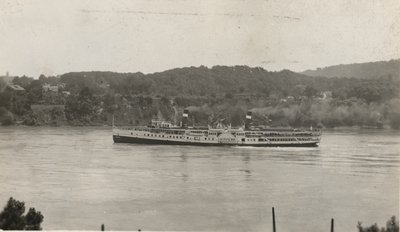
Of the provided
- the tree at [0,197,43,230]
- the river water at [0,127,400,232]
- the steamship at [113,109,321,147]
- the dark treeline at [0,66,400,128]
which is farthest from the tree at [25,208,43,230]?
the steamship at [113,109,321,147]

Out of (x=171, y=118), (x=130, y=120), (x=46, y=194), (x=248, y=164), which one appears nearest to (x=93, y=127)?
(x=130, y=120)

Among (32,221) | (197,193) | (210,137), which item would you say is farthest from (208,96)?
(210,137)

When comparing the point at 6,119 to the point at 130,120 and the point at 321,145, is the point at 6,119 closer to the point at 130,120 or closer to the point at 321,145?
the point at 130,120

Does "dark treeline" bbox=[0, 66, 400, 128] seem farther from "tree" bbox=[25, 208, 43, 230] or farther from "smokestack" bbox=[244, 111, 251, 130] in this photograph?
"tree" bbox=[25, 208, 43, 230]

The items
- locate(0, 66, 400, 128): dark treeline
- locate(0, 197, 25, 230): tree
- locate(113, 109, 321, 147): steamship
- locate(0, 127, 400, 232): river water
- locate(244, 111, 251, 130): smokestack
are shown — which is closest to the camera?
locate(0, 197, 25, 230): tree

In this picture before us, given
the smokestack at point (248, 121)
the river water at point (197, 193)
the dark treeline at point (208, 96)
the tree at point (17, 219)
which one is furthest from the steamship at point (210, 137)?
the tree at point (17, 219)

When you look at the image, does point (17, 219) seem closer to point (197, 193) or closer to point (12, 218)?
point (12, 218)
